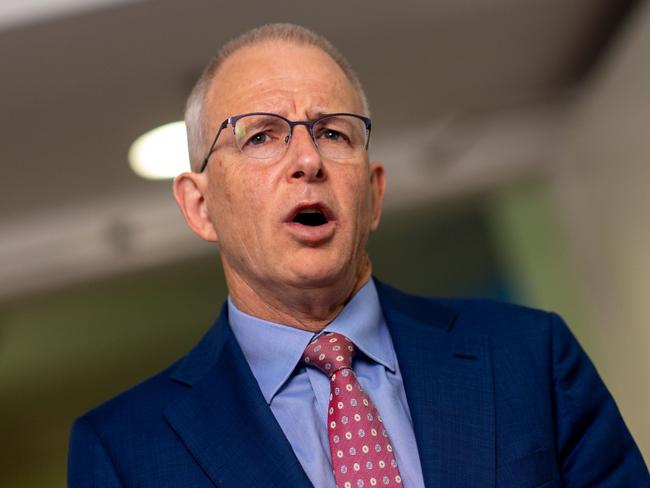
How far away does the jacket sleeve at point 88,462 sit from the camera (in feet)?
4.63

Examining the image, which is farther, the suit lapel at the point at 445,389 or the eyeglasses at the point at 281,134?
the eyeglasses at the point at 281,134

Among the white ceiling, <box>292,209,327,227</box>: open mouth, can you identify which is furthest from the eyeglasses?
the white ceiling

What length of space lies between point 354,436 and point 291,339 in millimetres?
224

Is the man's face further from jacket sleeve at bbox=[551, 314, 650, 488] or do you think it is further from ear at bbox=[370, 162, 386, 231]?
jacket sleeve at bbox=[551, 314, 650, 488]

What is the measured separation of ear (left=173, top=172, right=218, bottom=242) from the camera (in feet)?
5.53

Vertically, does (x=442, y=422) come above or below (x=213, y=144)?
below

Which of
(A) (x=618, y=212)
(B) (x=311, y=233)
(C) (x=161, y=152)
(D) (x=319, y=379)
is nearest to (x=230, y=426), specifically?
(D) (x=319, y=379)

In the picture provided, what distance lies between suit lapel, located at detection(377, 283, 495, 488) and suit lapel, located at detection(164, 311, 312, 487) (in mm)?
204

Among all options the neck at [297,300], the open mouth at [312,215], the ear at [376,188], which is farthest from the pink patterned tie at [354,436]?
the ear at [376,188]

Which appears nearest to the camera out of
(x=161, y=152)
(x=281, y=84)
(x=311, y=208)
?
(x=311, y=208)

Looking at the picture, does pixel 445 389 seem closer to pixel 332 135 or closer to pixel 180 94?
pixel 332 135

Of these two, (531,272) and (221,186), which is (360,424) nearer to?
(221,186)

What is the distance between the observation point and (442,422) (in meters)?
1.41

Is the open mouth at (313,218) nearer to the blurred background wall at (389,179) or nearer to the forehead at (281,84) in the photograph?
the forehead at (281,84)
